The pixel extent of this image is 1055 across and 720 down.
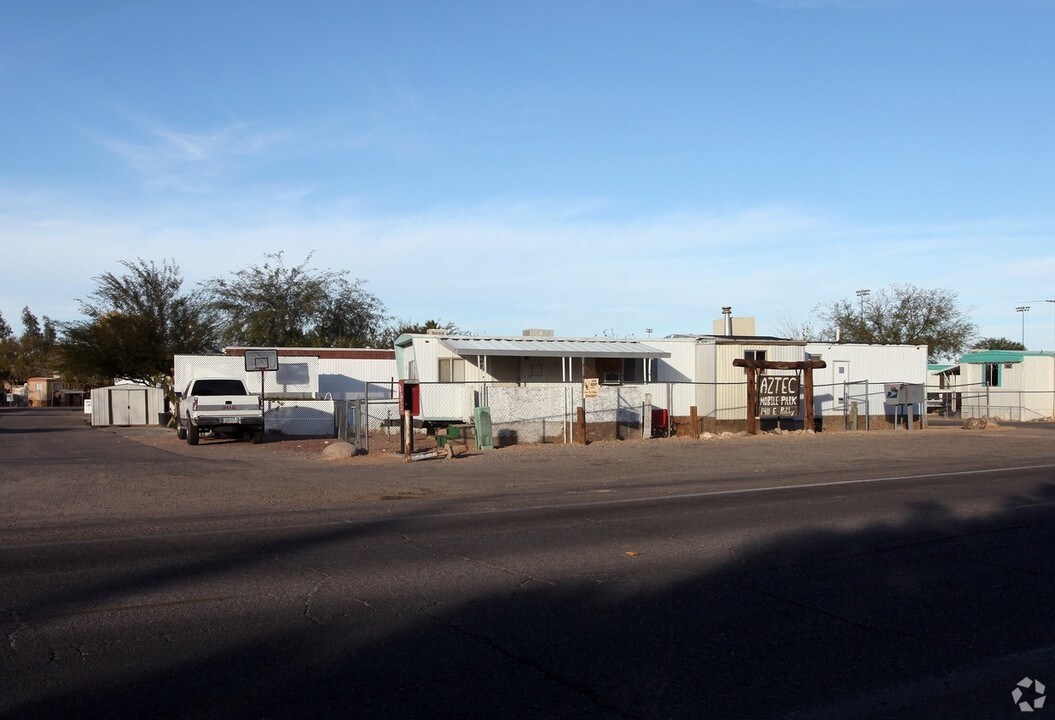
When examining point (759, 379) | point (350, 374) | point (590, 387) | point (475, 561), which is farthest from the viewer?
point (350, 374)

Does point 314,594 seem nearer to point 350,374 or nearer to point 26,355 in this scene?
point 350,374

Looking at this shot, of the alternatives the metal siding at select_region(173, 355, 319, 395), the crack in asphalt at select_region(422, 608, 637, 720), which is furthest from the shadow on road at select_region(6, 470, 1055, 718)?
the metal siding at select_region(173, 355, 319, 395)

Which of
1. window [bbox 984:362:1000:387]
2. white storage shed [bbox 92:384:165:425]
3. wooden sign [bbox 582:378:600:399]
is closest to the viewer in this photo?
wooden sign [bbox 582:378:600:399]

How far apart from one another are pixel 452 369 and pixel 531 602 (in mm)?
24043

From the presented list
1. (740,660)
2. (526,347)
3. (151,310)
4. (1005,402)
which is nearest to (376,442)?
(526,347)

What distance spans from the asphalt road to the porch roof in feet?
46.1

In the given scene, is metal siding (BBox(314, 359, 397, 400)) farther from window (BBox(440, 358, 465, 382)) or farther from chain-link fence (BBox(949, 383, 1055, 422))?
chain-link fence (BBox(949, 383, 1055, 422))

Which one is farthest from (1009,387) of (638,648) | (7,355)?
(7,355)

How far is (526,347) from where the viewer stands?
3089cm

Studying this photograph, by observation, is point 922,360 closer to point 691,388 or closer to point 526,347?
point 691,388

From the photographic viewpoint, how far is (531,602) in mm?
7871

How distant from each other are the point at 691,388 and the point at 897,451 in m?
9.30

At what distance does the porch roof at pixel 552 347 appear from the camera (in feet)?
98.2

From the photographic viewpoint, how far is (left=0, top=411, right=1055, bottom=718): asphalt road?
18.6ft
